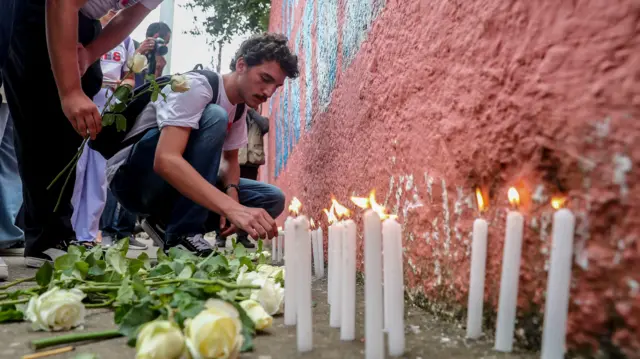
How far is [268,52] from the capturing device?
2609mm

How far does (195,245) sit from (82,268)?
1.21m

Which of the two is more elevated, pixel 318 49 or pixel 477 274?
pixel 318 49

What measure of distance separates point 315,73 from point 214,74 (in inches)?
28.6

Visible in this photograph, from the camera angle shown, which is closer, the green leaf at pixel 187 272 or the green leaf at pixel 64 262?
the green leaf at pixel 187 272

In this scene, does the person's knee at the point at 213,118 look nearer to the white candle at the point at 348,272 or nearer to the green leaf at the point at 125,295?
the green leaf at the point at 125,295

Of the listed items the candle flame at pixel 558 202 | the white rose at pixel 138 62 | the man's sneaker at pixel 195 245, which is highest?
the white rose at pixel 138 62

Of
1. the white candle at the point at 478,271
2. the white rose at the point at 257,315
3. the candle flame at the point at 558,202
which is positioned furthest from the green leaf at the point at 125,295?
the candle flame at the point at 558,202

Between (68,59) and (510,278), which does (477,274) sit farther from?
(68,59)

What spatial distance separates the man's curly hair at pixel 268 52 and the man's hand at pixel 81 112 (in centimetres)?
102

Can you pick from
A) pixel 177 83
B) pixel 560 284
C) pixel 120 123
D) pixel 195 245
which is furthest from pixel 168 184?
pixel 560 284

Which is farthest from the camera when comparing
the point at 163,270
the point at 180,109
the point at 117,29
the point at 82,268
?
the point at 180,109

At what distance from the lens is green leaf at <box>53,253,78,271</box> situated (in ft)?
4.12

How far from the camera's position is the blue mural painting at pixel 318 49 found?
1.95m

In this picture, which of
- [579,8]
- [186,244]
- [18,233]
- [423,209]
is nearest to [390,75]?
[423,209]
